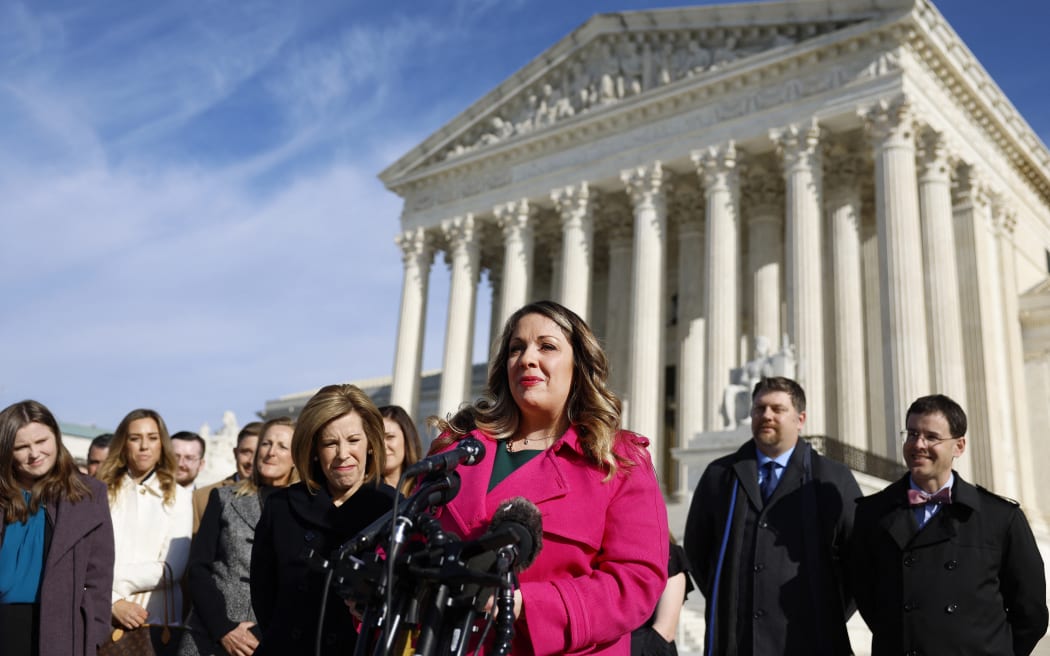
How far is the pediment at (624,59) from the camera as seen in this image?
87.6ft

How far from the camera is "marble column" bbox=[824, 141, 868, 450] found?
24953 millimetres

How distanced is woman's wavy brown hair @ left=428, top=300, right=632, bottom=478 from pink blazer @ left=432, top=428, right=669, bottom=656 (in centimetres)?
12

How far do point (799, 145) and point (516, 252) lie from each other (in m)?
10.6

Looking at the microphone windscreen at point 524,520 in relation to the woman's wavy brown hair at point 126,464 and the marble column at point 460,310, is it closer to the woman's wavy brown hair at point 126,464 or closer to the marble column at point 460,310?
the woman's wavy brown hair at point 126,464

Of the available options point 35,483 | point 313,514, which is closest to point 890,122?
point 313,514

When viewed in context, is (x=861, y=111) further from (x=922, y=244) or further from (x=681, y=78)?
(x=681, y=78)

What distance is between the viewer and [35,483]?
552 centimetres

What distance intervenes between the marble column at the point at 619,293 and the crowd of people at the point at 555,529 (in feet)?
88.5

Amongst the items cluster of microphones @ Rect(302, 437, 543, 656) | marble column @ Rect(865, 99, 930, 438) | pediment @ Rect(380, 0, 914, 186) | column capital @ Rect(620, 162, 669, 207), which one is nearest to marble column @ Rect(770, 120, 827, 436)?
marble column @ Rect(865, 99, 930, 438)

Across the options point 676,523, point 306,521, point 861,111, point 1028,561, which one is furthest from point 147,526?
point 861,111

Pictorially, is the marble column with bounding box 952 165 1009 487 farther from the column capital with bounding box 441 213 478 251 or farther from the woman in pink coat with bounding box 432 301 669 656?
the woman in pink coat with bounding box 432 301 669 656

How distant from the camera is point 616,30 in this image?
1238 inches

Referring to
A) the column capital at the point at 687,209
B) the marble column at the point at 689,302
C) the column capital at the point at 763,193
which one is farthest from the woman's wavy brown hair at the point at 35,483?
the column capital at the point at 687,209

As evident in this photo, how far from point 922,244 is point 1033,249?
8765 millimetres
